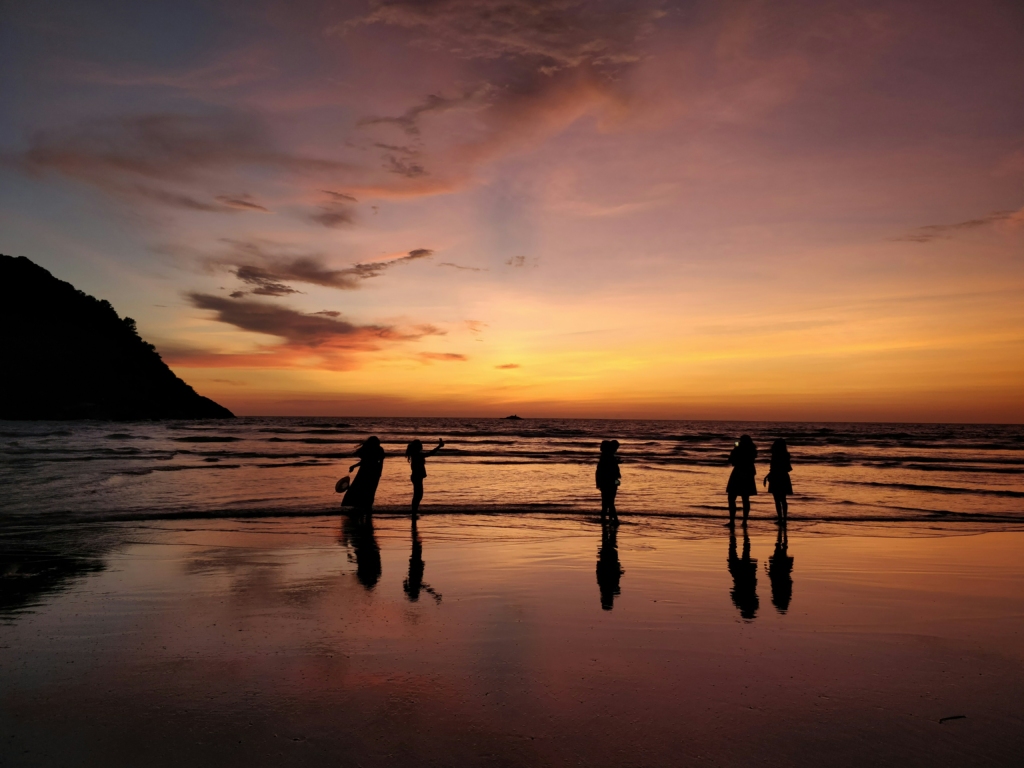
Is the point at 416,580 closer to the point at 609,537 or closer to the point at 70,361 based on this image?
the point at 609,537

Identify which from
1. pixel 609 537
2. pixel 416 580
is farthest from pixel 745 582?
pixel 416 580

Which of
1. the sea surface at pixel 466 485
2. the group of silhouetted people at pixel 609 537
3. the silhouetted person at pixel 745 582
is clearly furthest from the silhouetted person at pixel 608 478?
the silhouetted person at pixel 745 582

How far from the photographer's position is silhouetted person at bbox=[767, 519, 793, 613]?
8070 mm

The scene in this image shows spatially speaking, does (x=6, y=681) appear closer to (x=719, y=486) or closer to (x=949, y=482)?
(x=719, y=486)

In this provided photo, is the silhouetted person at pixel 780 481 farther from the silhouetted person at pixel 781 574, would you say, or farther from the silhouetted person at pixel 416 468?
the silhouetted person at pixel 416 468

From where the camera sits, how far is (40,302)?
106 meters

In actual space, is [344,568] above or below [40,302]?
below

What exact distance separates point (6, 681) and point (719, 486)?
79.3ft

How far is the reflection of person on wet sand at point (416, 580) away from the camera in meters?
8.05

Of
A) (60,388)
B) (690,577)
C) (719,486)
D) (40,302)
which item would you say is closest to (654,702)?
(690,577)

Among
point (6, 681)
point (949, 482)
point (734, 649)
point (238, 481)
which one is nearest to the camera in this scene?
point (6, 681)

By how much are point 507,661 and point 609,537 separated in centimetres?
802

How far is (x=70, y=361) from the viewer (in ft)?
322

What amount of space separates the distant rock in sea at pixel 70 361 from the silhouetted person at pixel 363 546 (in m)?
95.3
